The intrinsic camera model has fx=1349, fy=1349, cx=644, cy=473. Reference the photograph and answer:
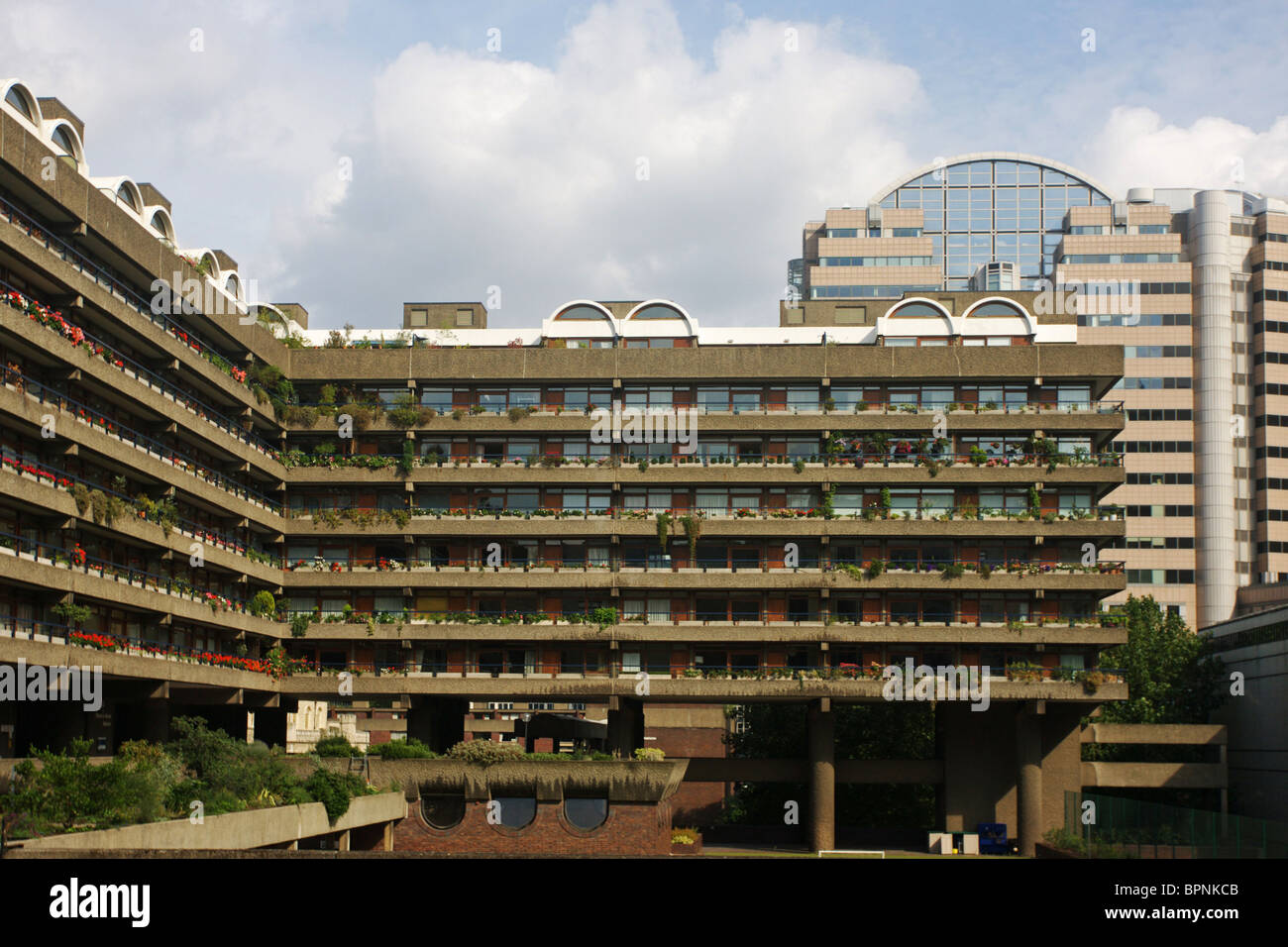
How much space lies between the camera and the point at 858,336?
77875mm

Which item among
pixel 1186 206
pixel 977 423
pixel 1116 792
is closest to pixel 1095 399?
pixel 977 423

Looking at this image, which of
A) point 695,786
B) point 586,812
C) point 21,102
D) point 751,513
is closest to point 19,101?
point 21,102

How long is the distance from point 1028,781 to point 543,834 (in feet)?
85.9

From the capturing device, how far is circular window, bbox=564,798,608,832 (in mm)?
57156

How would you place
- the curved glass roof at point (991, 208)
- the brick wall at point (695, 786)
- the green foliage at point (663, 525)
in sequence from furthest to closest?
the curved glass roof at point (991, 208), the brick wall at point (695, 786), the green foliage at point (663, 525)

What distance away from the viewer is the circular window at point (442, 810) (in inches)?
Answer: 2271

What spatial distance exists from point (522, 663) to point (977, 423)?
2641 cm

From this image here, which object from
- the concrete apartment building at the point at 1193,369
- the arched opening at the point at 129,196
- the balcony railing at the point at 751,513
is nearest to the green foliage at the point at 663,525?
the balcony railing at the point at 751,513

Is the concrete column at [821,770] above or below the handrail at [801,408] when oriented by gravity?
below

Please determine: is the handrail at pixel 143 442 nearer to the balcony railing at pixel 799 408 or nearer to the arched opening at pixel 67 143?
the balcony railing at pixel 799 408

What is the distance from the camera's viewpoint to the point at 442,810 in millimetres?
57969

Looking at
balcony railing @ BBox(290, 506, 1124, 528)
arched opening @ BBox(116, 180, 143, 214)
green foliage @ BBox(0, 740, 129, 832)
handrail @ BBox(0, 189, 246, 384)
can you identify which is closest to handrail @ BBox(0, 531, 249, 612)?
balcony railing @ BBox(290, 506, 1124, 528)

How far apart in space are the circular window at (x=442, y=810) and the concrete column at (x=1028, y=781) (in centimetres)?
2875
